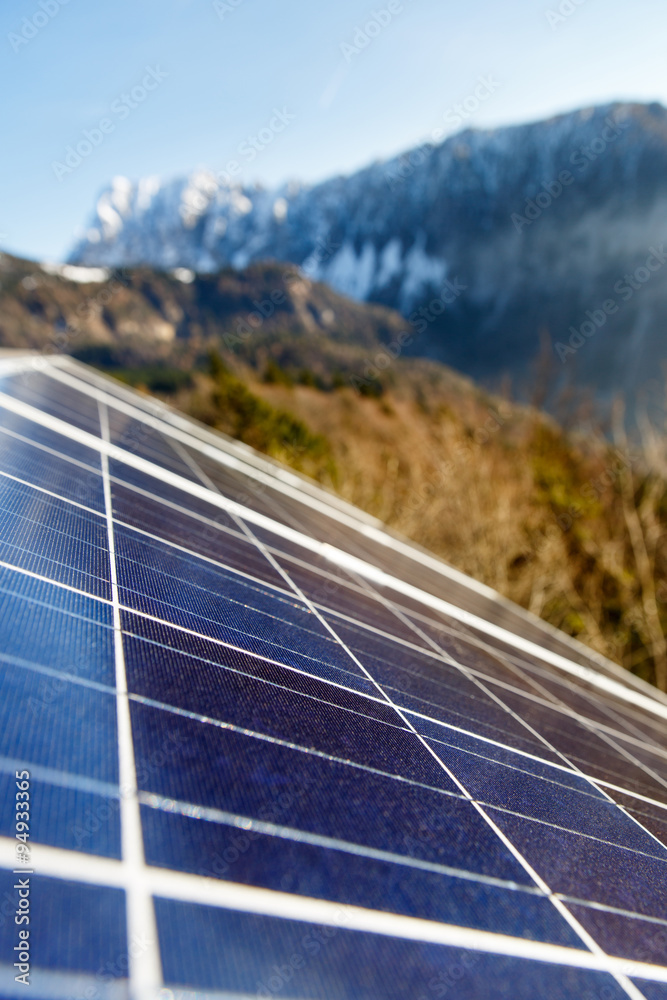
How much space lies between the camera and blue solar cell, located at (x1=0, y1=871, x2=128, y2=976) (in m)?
1.20

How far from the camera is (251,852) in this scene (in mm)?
1661

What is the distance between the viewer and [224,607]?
3334 millimetres

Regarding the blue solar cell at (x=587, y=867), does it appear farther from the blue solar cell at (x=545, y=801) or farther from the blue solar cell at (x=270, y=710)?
the blue solar cell at (x=270, y=710)

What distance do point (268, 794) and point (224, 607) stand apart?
1.49 metres

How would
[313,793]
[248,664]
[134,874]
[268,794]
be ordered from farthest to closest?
[248,664]
[313,793]
[268,794]
[134,874]

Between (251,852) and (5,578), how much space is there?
1526 millimetres

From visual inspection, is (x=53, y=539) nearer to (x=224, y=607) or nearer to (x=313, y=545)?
(x=224, y=607)

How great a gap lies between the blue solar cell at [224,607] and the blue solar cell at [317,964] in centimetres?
153

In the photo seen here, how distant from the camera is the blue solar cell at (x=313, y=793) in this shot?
6.08 ft

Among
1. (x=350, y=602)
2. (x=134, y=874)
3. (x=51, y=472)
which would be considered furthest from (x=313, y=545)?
A: (x=134, y=874)

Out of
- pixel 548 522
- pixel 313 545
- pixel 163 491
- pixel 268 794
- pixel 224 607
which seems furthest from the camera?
pixel 548 522

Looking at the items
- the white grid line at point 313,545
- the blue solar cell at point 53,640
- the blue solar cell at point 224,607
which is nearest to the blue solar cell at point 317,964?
the blue solar cell at point 53,640

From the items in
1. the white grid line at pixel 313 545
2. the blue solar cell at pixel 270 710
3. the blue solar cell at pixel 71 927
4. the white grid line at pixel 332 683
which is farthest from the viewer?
the white grid line at pixel 313 545

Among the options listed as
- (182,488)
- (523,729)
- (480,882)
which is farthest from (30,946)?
(182,488)
